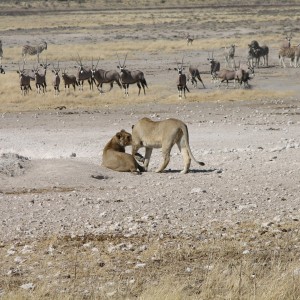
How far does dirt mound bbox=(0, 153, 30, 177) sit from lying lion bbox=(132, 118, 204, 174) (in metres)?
1.55

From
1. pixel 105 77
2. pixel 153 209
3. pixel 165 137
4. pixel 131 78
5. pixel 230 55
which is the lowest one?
pixel 230 55

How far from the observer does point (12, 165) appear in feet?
42.1

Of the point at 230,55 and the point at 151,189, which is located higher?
the point at 151,189

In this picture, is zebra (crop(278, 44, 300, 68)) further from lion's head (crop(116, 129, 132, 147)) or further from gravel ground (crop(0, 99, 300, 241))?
lion's head (crop(116, 129, 132, 147))

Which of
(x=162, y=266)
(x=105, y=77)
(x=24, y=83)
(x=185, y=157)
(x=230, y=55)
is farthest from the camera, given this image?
(x=230, y=55)

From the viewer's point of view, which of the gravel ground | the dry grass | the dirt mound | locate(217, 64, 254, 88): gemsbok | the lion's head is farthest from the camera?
locate(217, 64, 254, 88): gemsbok

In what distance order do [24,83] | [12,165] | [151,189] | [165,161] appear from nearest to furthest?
[151,189] < [12,165] < [165,161] < [24,83]

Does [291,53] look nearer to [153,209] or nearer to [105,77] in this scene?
[105,77]

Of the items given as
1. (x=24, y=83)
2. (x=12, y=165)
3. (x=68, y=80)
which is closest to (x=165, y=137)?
(x=12, y=165)

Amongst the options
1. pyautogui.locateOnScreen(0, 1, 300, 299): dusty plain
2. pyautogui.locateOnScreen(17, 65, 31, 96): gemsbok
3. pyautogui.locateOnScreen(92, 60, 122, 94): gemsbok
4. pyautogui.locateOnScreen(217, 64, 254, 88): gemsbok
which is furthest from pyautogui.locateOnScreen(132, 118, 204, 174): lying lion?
pyautogui.locateOnScreen(92, 60, 122, 94): gemsbok

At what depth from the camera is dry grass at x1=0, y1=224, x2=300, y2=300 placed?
24.4ft

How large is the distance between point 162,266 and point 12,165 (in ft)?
15.8

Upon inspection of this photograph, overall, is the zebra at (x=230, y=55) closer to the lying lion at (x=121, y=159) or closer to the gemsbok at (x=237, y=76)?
the gemsbok at (x=237, y=76)

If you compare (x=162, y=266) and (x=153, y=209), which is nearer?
(x=162, y=266)
